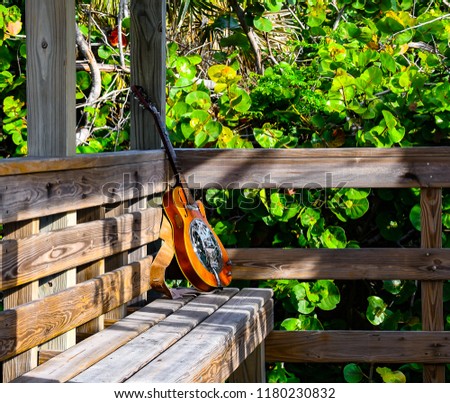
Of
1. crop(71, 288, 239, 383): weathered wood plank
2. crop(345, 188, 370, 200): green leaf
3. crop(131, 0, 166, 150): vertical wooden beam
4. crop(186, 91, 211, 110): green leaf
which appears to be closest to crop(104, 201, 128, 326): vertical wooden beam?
crop(71, 288, 239, 383): weathered wood plank

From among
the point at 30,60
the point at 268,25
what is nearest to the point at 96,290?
the point at 30,60

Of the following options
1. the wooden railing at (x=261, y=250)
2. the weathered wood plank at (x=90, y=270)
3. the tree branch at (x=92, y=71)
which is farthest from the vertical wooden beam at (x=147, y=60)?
the tree branch at (x=92, y=71)

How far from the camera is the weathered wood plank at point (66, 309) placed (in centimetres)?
243

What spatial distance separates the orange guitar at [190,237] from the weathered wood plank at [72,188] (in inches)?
5.0

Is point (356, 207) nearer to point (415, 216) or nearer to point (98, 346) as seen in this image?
point (415, 216)

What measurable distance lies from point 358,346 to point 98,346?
153 cm

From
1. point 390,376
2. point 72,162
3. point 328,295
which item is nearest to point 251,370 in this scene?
point 328,295

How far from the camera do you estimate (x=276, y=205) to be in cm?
412

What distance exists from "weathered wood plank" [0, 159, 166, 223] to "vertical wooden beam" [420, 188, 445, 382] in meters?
1.12

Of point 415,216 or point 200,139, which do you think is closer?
point 415,216

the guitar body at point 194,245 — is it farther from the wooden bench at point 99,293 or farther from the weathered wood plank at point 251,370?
the weathered wood plank at point 251,370

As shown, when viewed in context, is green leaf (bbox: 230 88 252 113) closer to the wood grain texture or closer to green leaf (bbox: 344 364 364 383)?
green leaf (bbox: 344 364 364 383)

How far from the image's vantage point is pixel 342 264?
3859 millimetres
